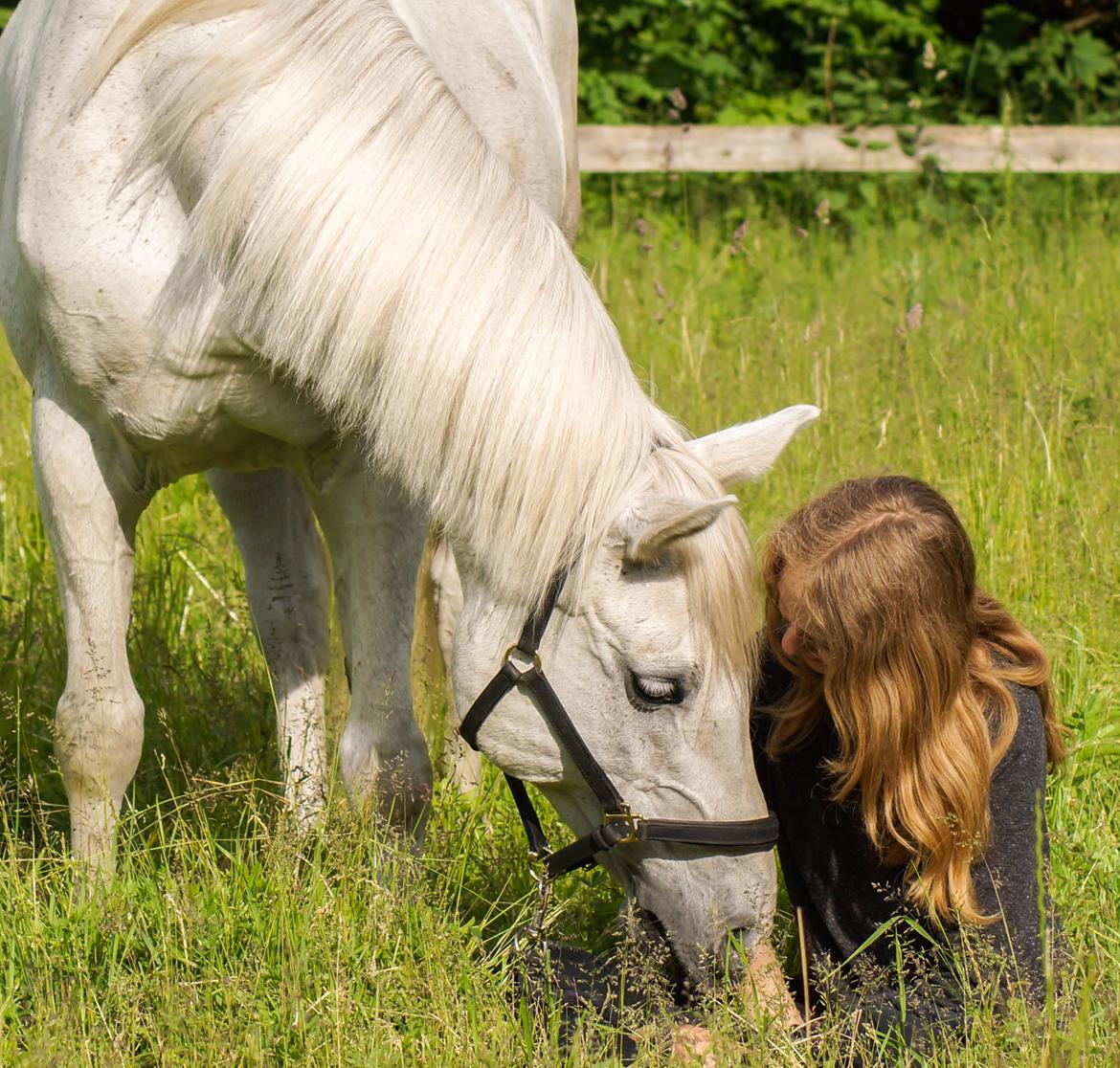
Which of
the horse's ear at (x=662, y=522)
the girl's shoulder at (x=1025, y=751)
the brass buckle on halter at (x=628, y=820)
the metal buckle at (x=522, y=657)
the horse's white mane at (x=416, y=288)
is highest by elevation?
the horse's white mane at (x=416, y=288)

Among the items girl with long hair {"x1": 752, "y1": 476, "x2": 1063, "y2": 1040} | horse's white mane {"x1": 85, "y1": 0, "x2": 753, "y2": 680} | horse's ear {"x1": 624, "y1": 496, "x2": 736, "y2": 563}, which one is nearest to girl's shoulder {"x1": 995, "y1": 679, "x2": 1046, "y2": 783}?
girl with long hair {"x1": 752, "y1": 476, "x2": 1063, "y2": 1040}

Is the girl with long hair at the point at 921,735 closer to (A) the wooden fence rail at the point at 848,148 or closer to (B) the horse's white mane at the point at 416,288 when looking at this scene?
(B) the horse's white mane at the point at 416,288

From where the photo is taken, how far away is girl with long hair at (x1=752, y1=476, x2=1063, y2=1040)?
2199 millimetres

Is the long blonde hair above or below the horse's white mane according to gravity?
below

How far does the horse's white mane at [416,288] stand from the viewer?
6.99ft

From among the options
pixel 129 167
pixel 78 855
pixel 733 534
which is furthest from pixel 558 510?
pixel 78 855

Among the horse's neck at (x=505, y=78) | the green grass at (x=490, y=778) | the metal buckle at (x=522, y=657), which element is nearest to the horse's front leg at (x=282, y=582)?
the green grass at (x=490, y=778)

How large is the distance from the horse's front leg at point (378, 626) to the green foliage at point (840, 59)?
6774mm

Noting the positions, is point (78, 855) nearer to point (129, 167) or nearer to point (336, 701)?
point (336, 701)

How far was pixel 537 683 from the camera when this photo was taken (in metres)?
2.23

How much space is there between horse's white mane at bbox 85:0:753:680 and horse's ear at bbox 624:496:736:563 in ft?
0.19

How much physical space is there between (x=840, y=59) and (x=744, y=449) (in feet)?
27.5

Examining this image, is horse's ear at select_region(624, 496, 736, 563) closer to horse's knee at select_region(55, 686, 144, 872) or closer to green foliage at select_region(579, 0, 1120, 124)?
horse's knee at select_region(55, 686, 144, 872)

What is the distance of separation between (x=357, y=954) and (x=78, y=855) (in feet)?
2.34
